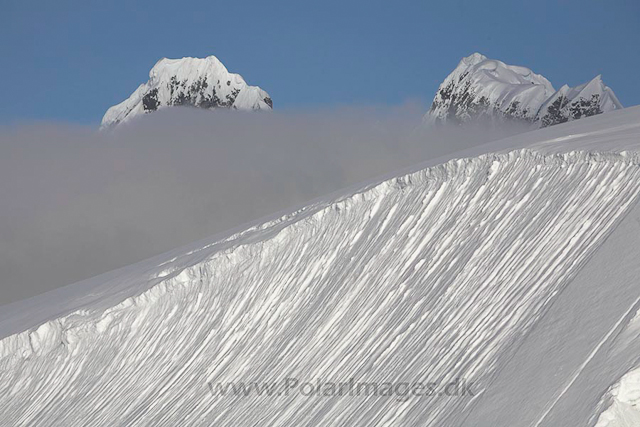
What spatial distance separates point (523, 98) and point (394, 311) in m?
179

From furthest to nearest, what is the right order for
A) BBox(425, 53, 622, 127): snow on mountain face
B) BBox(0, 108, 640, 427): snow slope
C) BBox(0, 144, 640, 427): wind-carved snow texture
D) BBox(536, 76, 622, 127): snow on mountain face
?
1. BBox(425, 53, 622, 127): snow on mountain face
2. BBox(536, 76, 622, 127): snow on mountain face
3. BBox(0, 144, 640, 427): wind-carved snow texture
4. BBox(0, 108, 640, 427): snow slope

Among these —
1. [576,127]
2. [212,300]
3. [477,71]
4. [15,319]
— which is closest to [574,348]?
[576,127]

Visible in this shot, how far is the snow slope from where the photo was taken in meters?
10.8

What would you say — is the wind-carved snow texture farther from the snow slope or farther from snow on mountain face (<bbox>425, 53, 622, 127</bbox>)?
snow on mountain face (<bbox>425, 53, 622, 127</bbox>)

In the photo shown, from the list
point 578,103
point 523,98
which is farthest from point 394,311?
point 523,98

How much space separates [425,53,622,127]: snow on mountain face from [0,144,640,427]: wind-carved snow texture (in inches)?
5233

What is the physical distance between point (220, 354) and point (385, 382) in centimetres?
640

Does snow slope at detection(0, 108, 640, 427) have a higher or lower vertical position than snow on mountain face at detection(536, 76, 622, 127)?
lower

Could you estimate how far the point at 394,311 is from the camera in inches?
627

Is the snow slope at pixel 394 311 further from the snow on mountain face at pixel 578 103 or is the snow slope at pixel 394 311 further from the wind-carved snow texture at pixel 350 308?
the snow on mountain face at pixel 578 103

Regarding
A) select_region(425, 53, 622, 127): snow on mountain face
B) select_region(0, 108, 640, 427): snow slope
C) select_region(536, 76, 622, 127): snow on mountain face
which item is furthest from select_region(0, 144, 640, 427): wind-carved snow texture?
select_region(425, 53, 622, 127): snow on mountain face

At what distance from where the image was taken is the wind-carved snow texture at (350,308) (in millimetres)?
13188

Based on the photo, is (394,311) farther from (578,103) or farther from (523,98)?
(523,98)

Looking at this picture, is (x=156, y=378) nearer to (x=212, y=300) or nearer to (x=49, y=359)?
(x=212, y=300)
